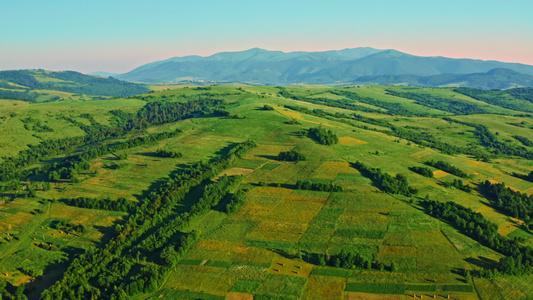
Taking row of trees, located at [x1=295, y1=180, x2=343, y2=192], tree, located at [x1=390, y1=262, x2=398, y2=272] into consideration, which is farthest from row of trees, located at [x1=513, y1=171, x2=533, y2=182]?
tree, located at [x1=390, y1=262, x2=398, y2=272]

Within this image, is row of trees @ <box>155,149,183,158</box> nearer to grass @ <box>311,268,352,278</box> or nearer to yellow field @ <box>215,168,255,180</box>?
yellow field @ <box>215,168,255,180</box>

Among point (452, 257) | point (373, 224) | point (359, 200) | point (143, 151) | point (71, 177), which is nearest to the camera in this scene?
point (452, 257)

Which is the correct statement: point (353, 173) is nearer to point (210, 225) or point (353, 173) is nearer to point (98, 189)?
point (210, 225)

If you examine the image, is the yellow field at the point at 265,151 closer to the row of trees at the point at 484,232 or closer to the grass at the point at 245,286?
the row of trees at the point at 484,232

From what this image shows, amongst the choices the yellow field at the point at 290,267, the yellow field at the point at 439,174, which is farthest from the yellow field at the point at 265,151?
the yellow field at the point at 290,267

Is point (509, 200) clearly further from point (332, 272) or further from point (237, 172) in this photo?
point (237, 172)

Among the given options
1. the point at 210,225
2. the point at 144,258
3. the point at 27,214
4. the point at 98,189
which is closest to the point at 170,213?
the point at 210,225
